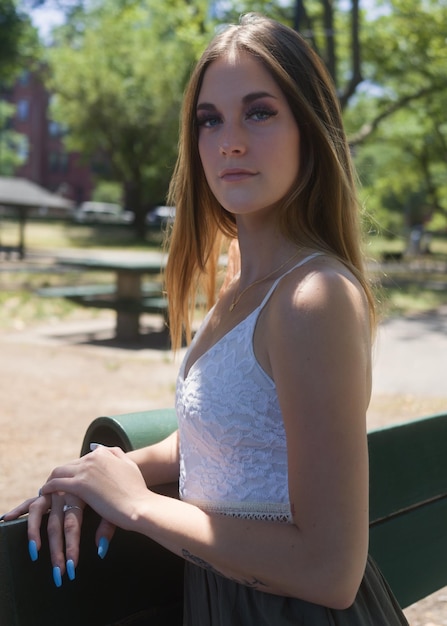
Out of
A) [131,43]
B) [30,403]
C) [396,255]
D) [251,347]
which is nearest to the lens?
[251,347]

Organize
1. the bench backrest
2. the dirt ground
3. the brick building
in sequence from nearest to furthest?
1. the bench backrest
2. the dirt ground
3. the brick building

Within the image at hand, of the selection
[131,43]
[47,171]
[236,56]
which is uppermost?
[131,43]

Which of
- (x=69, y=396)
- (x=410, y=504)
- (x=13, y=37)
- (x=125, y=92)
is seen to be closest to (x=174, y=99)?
(x=125, y=92)

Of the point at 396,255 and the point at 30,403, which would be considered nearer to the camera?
the point at 30,403

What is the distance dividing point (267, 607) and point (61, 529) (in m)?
0.37

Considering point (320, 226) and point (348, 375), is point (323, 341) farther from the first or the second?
point (320, 226)

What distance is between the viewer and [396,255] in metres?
24.5

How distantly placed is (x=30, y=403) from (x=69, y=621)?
5.22m

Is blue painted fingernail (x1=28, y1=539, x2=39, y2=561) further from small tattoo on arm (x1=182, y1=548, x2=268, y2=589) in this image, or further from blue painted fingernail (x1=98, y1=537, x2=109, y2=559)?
small tattoo on arm (x1=182, y1=548, x2=268, y2=589)

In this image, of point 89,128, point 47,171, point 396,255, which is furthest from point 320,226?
point 47,171

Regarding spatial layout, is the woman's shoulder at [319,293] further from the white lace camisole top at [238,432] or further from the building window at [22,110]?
the building window at [22,110]

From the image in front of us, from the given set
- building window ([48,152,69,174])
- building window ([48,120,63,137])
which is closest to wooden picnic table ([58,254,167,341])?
building window ([48,120,63,137])

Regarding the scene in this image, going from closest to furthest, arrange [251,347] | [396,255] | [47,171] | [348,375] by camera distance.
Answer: [348,375], [251,347], [396,255], [47,171]

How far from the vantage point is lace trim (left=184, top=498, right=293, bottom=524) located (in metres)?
1.43
